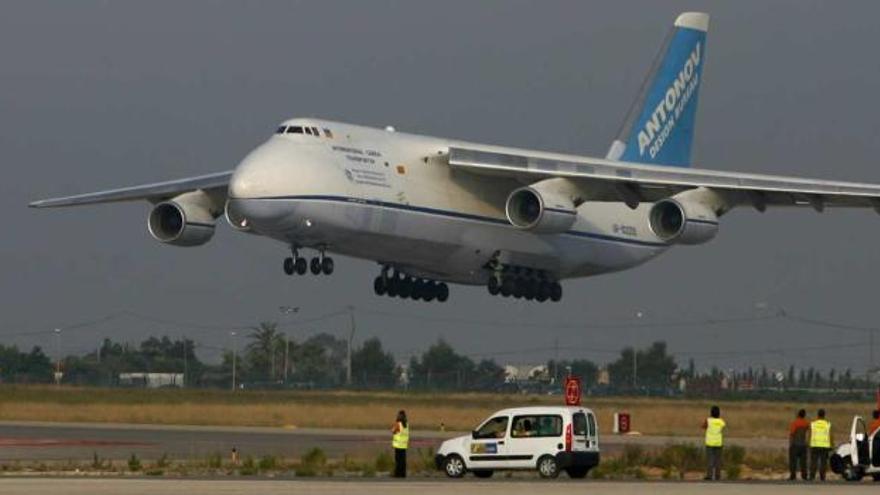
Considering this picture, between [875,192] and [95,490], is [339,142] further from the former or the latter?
[95,490]

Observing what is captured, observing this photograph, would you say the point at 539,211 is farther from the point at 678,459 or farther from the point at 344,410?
the point at 678,459

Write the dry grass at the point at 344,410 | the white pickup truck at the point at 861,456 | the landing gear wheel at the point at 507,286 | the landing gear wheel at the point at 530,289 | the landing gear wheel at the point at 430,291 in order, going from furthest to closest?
the landing gear wheel at the point at 430,291
the landing gear wheel at the point at 530,289
the dry grass at the point at 344,410
the landing gear wheel at the point at 507,286
the white pickup truck at the point at 861,456

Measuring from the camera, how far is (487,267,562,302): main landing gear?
49.0 meters

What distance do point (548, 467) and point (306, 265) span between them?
15.6 m

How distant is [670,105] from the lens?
189ft

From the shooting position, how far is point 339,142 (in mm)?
45125

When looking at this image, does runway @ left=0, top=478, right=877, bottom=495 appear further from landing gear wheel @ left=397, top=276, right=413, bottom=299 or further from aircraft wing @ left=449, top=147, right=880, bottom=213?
landing gear wheel @ left=397, top=276, right=413, bottom=299

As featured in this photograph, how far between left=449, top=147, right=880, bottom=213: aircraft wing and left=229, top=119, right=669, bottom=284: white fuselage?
61 cm

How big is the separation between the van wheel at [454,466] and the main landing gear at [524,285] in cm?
1777

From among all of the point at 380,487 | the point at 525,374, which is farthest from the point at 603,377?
the point at 380,487

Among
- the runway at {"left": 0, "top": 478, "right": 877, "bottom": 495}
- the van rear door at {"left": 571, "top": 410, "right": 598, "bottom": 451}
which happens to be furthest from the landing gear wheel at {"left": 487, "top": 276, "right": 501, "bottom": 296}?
the runway at {"left": 0, "top": 478, "right": 877, "bottom": 495}

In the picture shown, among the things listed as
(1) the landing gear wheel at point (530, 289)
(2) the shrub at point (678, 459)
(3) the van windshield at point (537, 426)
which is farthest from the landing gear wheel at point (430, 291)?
(3) the van windshield at point (537, 426)

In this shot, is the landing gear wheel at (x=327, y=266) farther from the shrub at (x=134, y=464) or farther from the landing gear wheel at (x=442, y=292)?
the shrub at (x=134, y=464)

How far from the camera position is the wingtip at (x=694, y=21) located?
59469mm
